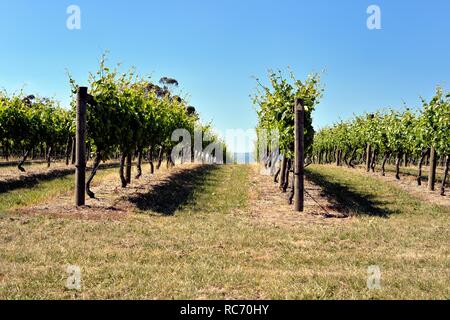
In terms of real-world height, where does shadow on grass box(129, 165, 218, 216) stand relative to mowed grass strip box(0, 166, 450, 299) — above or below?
above

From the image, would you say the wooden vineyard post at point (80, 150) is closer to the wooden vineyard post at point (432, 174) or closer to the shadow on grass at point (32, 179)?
the shadow on grass at point (32, 179)

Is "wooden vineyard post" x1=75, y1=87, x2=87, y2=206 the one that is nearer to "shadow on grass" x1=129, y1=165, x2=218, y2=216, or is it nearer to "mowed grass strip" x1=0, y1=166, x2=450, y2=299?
"shadow on grass" x1=129, y1=165, x2=218, y2=216

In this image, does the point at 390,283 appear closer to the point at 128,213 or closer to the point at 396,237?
the point at 396,237

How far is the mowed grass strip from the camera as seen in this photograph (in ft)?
20.6

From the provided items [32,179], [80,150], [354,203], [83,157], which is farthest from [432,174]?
[32,179]

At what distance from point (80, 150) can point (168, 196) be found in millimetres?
4549

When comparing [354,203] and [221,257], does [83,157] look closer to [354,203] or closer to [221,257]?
[221,257]

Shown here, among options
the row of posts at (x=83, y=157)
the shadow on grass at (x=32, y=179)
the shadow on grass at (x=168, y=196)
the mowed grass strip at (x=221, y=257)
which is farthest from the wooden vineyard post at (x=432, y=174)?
the shadow on grass at (x=32, y=179)

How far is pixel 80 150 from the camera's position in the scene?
45.0 ft

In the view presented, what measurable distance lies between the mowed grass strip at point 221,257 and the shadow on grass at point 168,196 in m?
1.10

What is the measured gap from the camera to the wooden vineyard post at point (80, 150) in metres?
13.7

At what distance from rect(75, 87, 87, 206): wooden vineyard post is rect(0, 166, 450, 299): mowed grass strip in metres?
2.22

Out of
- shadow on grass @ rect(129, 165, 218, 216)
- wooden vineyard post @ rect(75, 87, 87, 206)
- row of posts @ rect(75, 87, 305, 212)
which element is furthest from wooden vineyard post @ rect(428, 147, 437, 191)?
wooden vineyard post @ rect(75, 87, 87, 206)

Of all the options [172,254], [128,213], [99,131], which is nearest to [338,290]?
[172,254]
